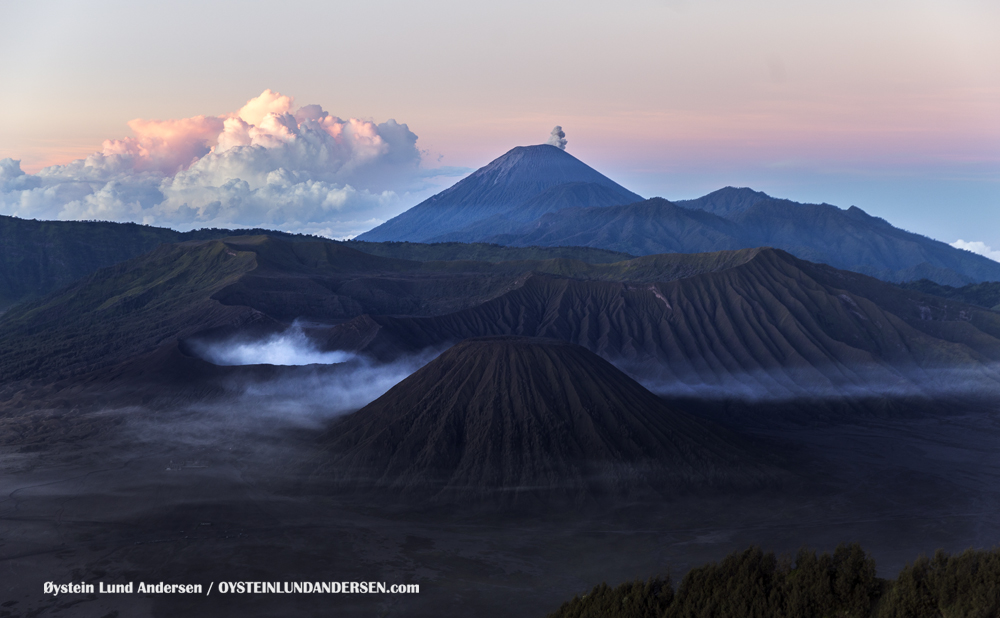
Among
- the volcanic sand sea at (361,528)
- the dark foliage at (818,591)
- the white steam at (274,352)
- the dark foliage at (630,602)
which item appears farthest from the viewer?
the white steam at (274,352)

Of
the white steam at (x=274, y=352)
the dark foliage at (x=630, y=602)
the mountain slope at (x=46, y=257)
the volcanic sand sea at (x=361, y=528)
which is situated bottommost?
the volcanic sand sea at (x=361, y=528)

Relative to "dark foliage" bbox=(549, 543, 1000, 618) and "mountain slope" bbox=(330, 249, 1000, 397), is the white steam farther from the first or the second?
"dark foliage" bbox=(549, 543, 1000, 618)

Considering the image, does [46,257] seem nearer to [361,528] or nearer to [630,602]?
[361,528]

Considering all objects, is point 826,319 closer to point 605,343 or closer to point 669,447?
point 605,343

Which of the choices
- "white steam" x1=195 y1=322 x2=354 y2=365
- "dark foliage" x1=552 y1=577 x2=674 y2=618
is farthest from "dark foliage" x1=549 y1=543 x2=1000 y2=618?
"white steam" x1=195 y1=322 x2=354 y2=365

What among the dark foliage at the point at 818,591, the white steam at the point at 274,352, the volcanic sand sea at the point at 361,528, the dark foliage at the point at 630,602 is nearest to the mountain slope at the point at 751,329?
the white steam at the point at 274,352

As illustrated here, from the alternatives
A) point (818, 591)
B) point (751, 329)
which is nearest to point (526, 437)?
point (818, 591)

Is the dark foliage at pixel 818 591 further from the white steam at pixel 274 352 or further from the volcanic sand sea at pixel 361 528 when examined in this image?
the white steam at pixel 274 352
